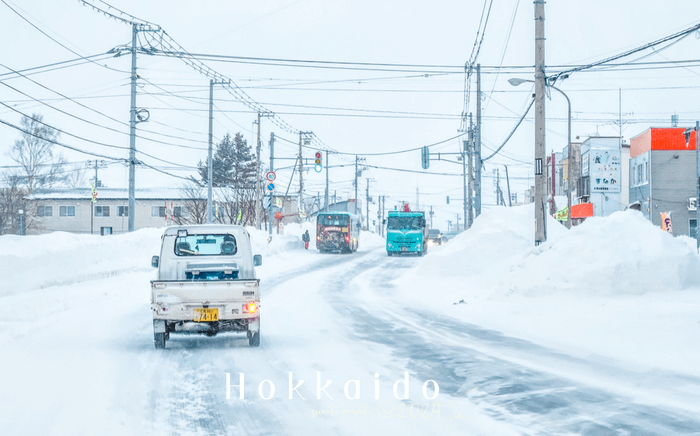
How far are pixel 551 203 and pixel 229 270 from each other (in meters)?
63.4

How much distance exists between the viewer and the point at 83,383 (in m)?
8.15

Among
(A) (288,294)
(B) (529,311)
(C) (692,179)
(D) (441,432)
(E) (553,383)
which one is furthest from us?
(C) (692,179)

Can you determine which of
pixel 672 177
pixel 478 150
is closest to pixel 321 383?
pixel 478 150

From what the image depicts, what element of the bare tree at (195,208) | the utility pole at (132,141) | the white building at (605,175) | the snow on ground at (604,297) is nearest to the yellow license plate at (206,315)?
the snow on ground at (604,297)

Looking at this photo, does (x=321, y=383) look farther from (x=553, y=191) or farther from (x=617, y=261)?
(x=553, y=191)

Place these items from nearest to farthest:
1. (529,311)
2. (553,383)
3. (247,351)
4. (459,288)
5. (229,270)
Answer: (553,383) → (247,351) → (229,270) → (529,311) → (459,288)

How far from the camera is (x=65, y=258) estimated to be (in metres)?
23.1

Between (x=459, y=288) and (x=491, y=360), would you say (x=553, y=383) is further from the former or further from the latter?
(x=459, y=288)

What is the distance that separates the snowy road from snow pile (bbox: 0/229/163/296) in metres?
5.59

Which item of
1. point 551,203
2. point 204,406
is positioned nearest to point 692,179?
point 551,203

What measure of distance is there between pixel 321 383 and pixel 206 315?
10.8 feet

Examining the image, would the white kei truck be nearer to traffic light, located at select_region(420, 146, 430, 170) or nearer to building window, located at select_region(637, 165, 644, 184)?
traffic light, located at select_region(420, 146, 430, 170)

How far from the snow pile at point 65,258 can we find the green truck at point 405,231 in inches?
777

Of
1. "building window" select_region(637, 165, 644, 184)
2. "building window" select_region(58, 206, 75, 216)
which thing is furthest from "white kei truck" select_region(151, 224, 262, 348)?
"building window" select_region(58, 206, 75, 216)
